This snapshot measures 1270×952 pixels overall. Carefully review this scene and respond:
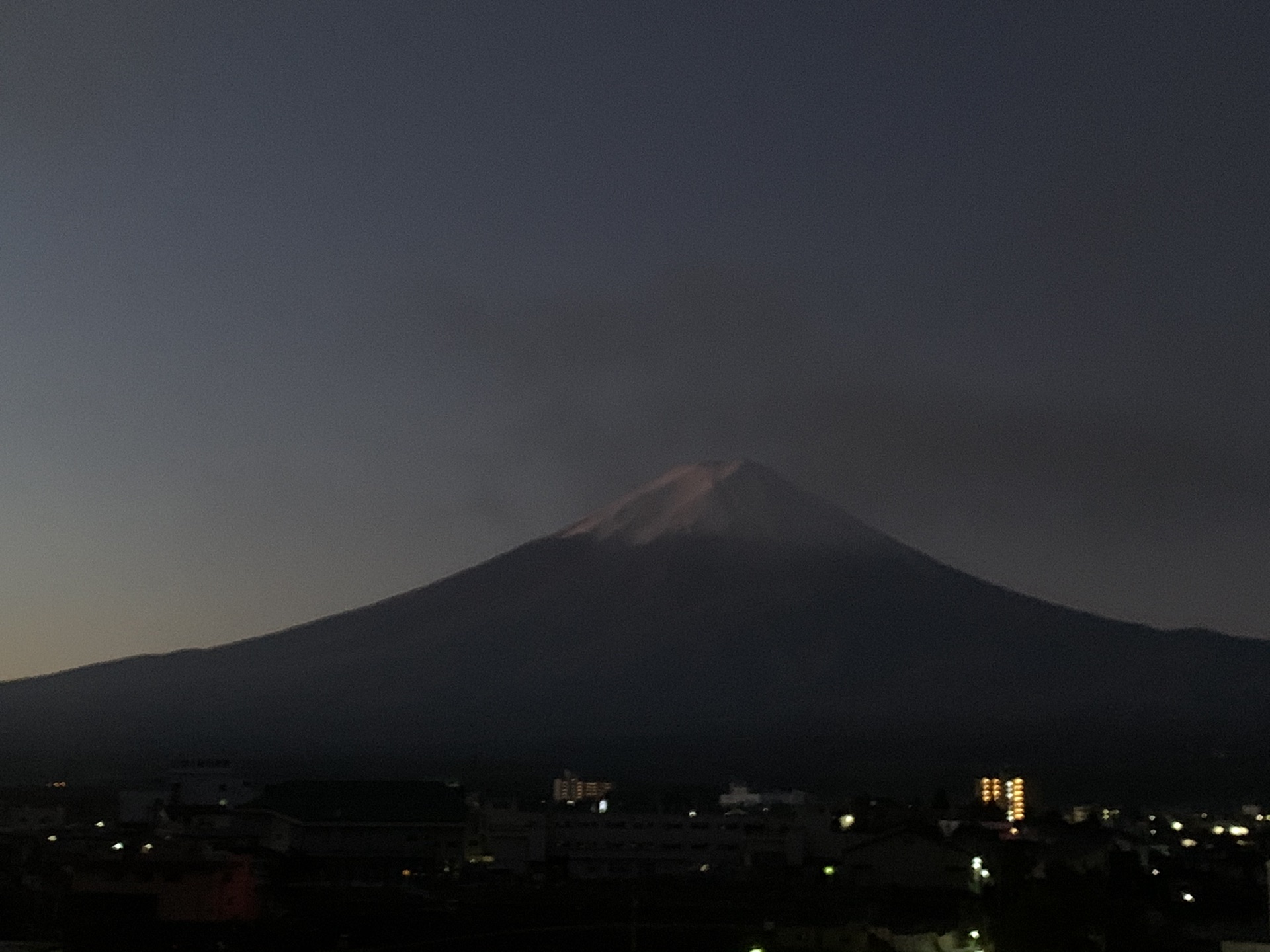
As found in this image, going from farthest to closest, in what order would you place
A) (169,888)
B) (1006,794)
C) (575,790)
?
(575,790) < (1006,794) < (169,888)

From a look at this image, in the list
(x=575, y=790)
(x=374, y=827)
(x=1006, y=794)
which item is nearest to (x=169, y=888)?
(x=374, y=827)

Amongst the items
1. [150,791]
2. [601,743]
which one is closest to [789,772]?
[601,743]

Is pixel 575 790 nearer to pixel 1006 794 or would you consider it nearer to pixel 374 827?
pixel 1006 794

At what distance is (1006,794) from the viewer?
1982 inches

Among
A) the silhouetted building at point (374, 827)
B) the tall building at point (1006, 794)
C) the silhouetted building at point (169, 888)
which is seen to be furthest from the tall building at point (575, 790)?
the silhouetted building at point (169, 888)

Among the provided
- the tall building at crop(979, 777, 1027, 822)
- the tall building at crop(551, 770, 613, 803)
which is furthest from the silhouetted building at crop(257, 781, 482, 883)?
the tall building at crop(551, 770, 613, 803)

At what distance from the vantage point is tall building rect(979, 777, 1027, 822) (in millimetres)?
47750

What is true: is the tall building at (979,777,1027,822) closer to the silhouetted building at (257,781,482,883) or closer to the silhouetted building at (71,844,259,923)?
the silhouetted building at (257,781,482,883)

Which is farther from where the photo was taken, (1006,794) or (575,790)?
(575,790)

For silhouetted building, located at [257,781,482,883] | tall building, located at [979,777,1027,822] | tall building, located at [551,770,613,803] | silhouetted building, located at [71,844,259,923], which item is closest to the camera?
silhouetted building, located at [71,844,259,923]

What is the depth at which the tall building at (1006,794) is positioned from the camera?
4775 centimetres

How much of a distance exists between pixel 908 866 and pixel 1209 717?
7922 cm


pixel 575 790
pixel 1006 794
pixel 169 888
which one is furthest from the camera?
pixel 575 790

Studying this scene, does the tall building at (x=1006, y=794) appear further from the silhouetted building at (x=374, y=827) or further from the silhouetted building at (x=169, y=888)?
the silhouetted building at (x=169, y=888)
